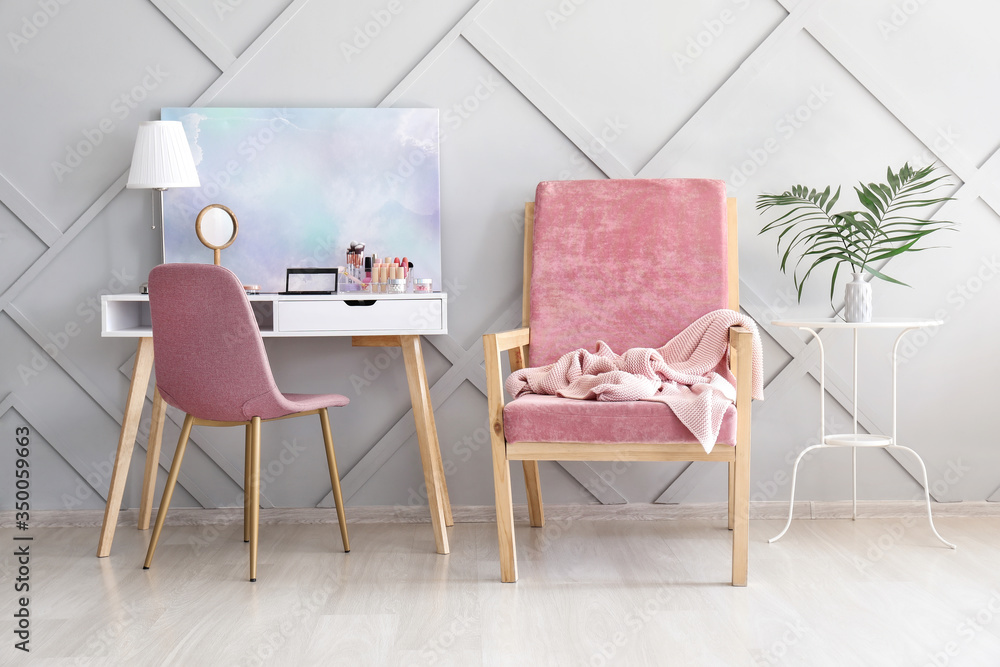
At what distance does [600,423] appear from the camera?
2080mm

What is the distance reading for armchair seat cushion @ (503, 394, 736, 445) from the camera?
81.1 inches

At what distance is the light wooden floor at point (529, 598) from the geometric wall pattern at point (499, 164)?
0.27 metres

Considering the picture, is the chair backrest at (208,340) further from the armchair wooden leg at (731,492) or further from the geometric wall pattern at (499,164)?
the armchair wooden leg at (731,492)

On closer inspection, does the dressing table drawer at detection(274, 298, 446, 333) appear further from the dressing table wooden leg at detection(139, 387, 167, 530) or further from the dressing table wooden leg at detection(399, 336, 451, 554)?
the dressing table wooden leg at detection(139, 387, 167, 530)

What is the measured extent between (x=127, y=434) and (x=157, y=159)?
33.2 inches

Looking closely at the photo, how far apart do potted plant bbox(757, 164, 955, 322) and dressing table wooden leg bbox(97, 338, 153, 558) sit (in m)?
1.96

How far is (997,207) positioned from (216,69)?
2.61 metres

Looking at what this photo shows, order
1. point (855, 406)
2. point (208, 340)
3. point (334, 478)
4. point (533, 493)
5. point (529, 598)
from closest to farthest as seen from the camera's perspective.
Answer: point (529, 598) < point (208, 340) < point (334, 478) < point (855, 406) < point (533, 493)

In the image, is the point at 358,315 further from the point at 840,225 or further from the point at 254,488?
the point at 840,225

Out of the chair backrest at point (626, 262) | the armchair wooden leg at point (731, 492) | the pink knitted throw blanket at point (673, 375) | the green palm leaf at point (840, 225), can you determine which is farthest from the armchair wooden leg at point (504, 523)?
the green palm leaf at point (840, 225)

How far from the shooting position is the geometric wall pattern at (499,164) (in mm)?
2742

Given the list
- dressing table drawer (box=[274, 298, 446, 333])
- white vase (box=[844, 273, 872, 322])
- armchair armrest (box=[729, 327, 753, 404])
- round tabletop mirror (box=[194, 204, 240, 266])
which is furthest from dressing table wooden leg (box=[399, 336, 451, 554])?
white vase (box=[844, 273, 872, 322])

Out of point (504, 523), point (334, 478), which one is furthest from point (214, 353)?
point (504, 523)

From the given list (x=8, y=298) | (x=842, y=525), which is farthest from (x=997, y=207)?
(x=8, y=298)
